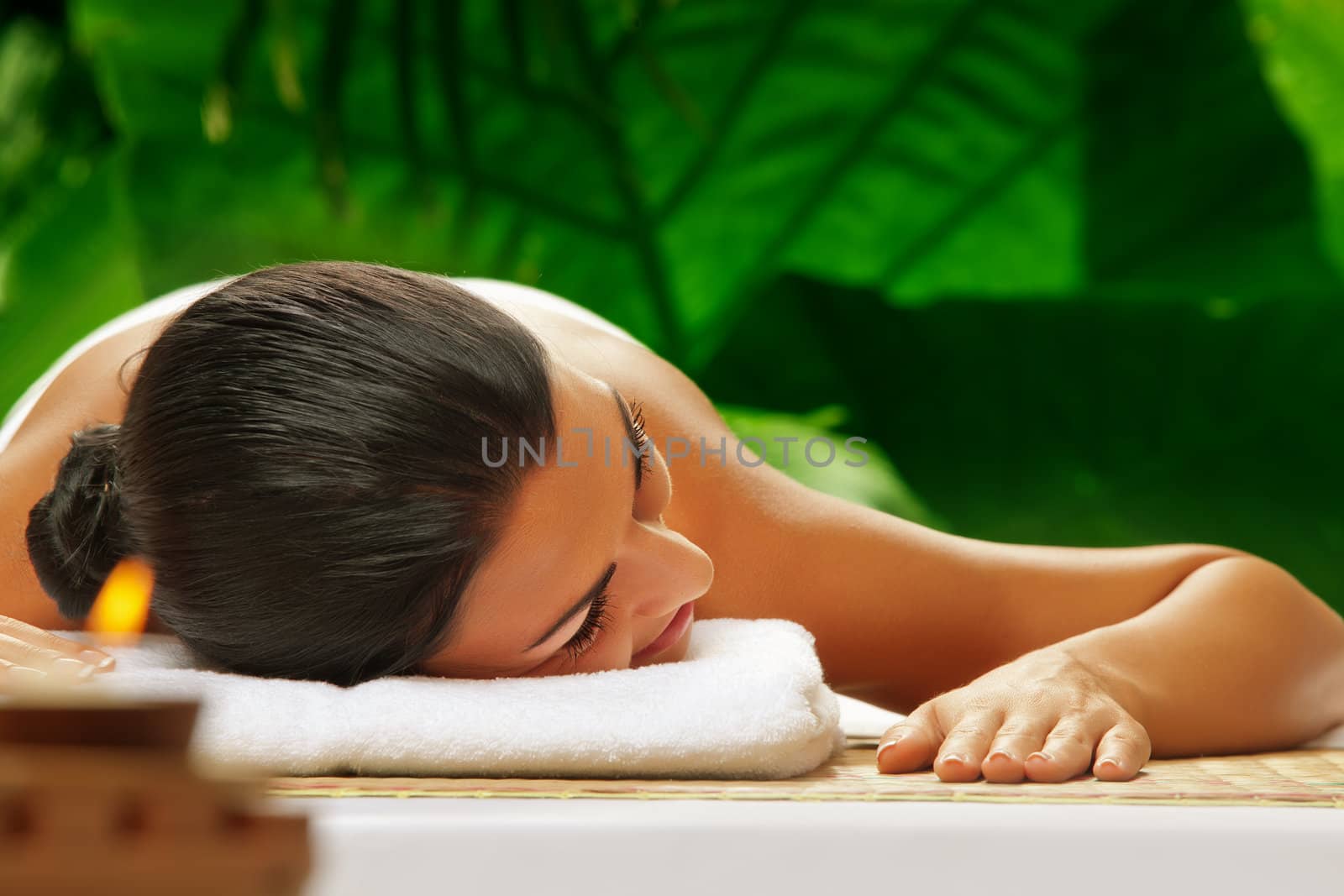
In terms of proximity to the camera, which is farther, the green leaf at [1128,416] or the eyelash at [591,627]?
the green leaf at [1128,416]

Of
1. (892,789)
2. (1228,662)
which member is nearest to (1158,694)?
(1228,662)

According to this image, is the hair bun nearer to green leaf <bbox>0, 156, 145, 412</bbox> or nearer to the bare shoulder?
the bare shoulder

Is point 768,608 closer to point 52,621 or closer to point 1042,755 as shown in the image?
point 1042,755

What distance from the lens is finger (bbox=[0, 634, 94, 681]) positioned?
0.81 metres

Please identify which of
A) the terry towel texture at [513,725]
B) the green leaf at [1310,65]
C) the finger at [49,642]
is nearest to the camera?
the terry towel texture at [513,725]

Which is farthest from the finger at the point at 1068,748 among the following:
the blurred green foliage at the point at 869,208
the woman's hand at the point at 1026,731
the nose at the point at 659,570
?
the blurred green foliage at the point at 869,208

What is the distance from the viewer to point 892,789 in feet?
2.23

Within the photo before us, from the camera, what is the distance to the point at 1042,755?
745mm

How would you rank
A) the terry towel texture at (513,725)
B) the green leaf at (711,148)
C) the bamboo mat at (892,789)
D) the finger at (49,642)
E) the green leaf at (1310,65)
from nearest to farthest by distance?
the bamboo mat at (892,789)
the terry towel texture at (513,725)
the finger at (49,642)
the green leaf at (711,148)
the green leaf at (1310,65)

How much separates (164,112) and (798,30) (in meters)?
1.08

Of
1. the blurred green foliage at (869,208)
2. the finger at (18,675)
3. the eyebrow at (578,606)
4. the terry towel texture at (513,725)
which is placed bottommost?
the finger at (18,675)

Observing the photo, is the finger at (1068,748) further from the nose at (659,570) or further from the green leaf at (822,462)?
the green leaf at (822,462)

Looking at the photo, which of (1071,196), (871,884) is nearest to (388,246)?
(1071,196)

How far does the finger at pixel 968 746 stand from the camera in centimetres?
74
